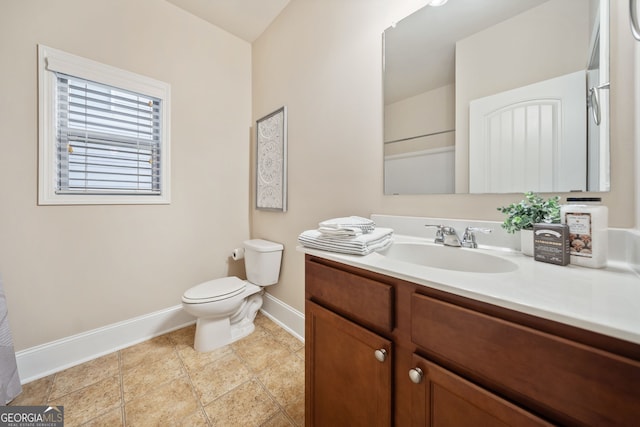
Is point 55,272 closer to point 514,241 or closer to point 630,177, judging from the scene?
point 514,241

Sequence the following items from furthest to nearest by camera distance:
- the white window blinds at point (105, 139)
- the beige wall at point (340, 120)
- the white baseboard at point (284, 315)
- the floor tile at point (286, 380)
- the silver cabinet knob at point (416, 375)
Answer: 1. the white baseboard at point (284, 315)
2. the white window blinds at point (105, 139)
3. the floor tile at point (286, 380)
4. the beige wall at point (340, 120)
5. the silver cabinet knob at point (416, 375)

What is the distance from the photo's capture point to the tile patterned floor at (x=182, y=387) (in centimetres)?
114

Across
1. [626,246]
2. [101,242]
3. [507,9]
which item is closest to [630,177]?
[626,246]

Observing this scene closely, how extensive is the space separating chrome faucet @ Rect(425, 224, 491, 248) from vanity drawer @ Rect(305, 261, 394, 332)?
18.7 inches

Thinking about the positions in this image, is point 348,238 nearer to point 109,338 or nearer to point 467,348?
point 467,348

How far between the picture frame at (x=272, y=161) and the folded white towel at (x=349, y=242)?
1.00 meters

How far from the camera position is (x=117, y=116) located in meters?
1.69

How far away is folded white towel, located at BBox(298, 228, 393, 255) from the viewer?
2.73 feet

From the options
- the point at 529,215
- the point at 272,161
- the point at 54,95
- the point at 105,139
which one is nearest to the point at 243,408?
the point at 529,215

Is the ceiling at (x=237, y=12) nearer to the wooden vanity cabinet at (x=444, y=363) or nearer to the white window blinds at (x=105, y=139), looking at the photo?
the white window blinds at (x=105, y=139)

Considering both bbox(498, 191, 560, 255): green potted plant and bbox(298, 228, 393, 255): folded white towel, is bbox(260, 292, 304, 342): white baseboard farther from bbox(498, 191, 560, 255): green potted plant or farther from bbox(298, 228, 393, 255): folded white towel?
bbox(498, 191, 560, 255): green potted plant

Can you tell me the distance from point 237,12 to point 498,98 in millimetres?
2096

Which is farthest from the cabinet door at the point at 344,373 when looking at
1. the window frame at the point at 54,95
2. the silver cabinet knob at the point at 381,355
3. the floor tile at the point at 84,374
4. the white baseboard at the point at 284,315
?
the window frame at the point at 54,95

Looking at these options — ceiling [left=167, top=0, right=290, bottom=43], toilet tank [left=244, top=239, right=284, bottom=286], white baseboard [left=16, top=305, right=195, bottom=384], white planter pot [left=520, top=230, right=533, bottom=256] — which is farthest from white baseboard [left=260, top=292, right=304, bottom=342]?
ceiling [left=167, top=0, right=290, bottom=43]
